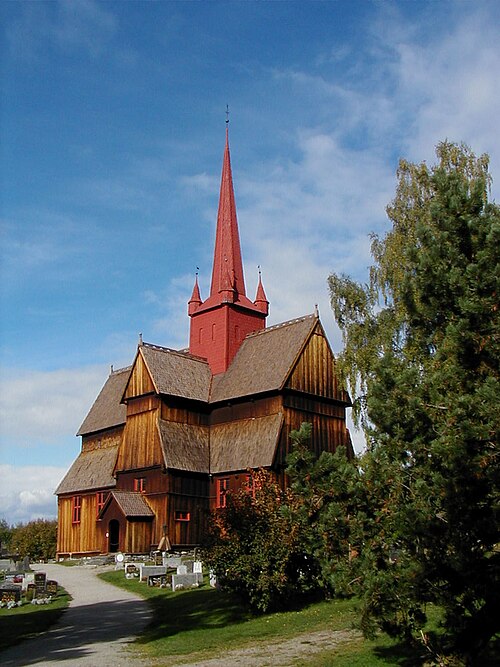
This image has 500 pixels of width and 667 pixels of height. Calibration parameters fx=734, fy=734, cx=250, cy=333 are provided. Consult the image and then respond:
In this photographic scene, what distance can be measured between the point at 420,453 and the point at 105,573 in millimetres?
27269

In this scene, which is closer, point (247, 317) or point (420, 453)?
point (420, 453)

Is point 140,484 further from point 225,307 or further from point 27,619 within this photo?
point 27,619

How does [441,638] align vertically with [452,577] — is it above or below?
below

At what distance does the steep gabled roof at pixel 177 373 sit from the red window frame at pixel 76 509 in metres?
12.4

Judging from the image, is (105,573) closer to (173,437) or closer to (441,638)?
(173,437)

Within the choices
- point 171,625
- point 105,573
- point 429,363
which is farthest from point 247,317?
point 429,363

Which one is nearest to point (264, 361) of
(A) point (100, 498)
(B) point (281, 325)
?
(B) point (281, 325)

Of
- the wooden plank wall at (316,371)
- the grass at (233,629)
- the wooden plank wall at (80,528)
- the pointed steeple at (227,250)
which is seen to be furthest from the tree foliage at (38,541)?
the grass at (233,629)

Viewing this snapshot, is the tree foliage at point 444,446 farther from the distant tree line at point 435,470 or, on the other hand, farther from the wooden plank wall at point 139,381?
the wooden plank wall at point 139,381

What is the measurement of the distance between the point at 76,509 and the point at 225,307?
56.5 ft

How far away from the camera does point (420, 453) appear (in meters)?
11.4

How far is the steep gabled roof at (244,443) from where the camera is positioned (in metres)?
40.2

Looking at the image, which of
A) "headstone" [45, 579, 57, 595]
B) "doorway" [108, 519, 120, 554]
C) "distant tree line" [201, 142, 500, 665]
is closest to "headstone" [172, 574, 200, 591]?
"headstone" [45, 579, 57, 595]

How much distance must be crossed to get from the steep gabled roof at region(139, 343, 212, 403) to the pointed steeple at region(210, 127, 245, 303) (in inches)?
191
